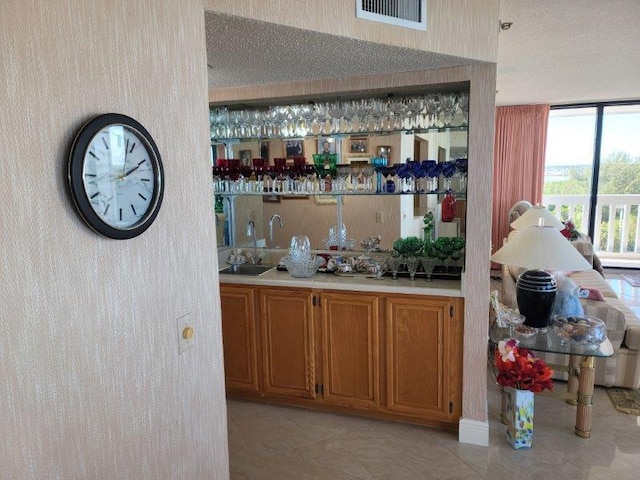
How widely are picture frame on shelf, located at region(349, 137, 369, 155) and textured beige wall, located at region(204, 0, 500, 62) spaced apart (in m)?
0.98

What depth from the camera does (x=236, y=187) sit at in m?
3.64

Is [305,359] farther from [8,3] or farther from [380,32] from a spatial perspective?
[8,3]

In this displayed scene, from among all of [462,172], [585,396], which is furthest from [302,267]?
[585,396]

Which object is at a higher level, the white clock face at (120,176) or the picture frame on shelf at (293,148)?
the picture frame on shelf at (293,148)

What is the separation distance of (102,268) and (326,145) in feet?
7.65

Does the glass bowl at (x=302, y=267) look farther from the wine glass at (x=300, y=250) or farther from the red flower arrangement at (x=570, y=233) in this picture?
the red flower arrangement at (x=570, y=233)

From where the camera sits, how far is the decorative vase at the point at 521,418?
272cm

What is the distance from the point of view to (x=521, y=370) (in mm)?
2693

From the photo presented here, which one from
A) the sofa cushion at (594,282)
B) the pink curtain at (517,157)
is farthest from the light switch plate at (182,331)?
the pink curtain at (517,157)

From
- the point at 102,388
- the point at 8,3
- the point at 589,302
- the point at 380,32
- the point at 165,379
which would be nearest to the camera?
the point at 8,3

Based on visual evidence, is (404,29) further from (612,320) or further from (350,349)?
(612,320)

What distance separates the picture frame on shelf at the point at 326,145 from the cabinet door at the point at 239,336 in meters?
1.09

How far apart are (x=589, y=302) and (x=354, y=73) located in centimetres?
237

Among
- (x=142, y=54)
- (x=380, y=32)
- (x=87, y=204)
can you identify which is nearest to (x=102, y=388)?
(x=87, y=204)
